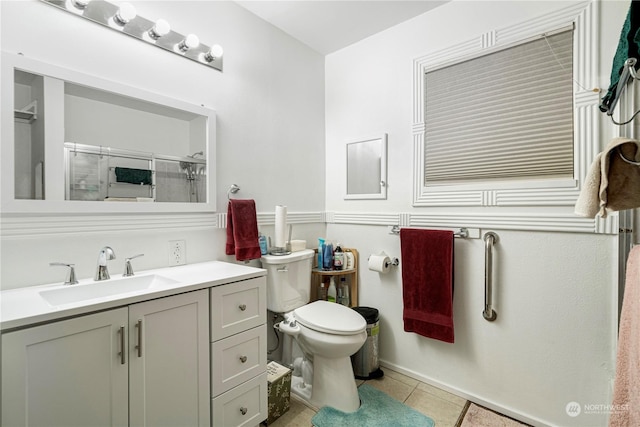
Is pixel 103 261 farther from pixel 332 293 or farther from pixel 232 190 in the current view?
pixel 332 293

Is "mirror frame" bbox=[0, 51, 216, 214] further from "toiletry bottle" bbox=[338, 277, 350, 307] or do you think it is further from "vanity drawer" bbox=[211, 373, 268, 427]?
"toiletry bottle" bbox=[338, 277, 350, 307]

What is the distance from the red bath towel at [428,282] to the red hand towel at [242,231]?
0.98 meters

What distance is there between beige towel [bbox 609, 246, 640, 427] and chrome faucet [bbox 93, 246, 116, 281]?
1.82 metres

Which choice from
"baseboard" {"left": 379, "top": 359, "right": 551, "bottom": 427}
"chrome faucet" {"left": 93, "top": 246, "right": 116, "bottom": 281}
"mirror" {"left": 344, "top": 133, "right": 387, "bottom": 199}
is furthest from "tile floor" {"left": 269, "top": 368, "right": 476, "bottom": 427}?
"mirror" {"left": 344, "top": 133, "right": 387, "bottom": 199}

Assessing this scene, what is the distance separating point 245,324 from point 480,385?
4.85ft

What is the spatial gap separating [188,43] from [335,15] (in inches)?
40.2

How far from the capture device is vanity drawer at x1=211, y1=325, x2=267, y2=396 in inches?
52.9

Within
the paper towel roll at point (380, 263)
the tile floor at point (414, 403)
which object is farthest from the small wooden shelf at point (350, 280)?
the tile floor at point (414, 403)

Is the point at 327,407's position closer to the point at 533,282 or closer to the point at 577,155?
the point at 533,282

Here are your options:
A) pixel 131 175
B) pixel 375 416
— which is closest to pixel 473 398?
pixel 375 416

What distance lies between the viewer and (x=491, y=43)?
5.76 feet

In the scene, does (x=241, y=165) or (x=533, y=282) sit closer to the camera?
(x=533, y=282)

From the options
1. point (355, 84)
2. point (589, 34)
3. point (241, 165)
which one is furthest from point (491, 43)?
point (241, 165)

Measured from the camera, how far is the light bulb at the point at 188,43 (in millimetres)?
1631
